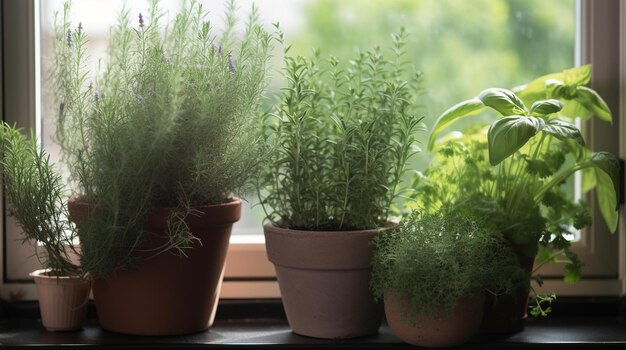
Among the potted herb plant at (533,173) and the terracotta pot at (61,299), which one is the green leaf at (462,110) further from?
the terracotta pot at (61,299)

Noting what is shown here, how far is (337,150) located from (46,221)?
1.75 feet

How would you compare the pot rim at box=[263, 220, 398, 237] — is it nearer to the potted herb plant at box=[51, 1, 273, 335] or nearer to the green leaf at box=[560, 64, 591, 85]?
the potted herb plant at box=[51, 1, 273, 335]

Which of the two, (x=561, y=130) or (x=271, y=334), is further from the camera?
(x=271, y=334)

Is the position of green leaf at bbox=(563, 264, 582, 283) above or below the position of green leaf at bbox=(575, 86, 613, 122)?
below

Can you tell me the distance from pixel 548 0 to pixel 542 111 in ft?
1.46


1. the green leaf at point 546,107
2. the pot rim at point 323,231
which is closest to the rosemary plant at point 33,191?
the pot rim at point 323,231

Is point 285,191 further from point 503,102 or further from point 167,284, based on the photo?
point 503,102

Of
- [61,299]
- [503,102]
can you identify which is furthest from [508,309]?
[61,299]

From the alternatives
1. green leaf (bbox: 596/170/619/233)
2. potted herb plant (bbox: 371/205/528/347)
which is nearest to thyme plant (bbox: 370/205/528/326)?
potted herb plant (bbox: 371/205/528/347)

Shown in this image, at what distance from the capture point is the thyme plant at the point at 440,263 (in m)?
1.36

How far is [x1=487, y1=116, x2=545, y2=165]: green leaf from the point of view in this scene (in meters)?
1.34

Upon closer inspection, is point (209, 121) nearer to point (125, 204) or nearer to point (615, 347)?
point (125, 204)

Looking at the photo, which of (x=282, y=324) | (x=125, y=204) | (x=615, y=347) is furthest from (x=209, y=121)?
(x=615, y=347)

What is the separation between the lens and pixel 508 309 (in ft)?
5.00
